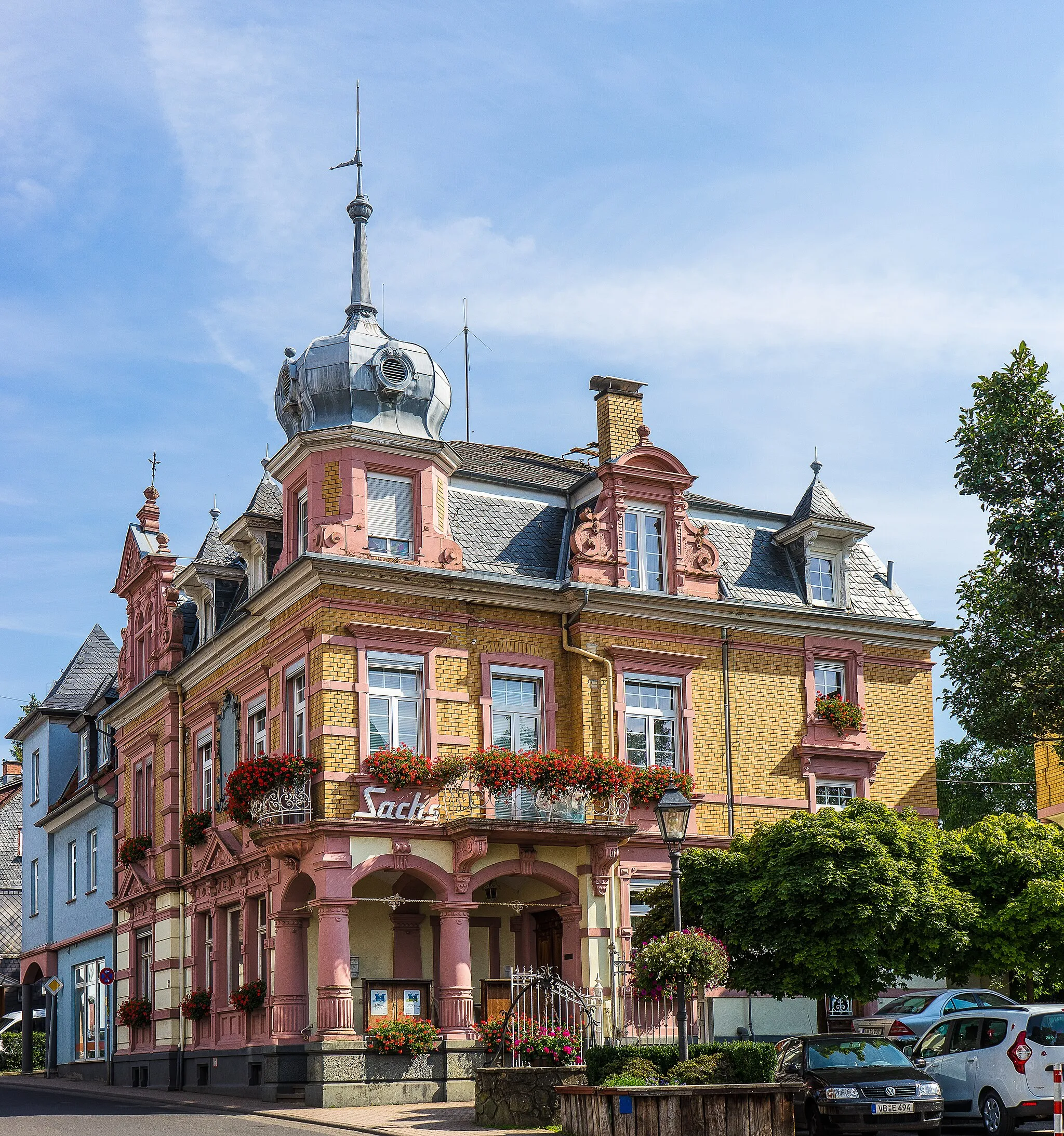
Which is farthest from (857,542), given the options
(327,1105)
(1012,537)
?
(327,1105)

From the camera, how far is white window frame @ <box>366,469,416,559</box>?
28.9 m

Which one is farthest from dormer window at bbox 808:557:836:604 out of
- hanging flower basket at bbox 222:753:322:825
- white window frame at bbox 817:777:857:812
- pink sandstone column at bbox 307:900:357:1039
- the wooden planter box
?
the wooden planter box

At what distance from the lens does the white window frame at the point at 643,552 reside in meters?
31.5

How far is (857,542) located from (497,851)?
11755 millimetres

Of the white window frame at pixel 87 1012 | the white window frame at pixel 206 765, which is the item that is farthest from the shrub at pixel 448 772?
the white window frame at pixel 87 1012

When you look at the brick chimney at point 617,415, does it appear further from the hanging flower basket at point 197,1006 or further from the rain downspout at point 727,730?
the hanging flower basket at point 197,1006

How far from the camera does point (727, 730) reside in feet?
104

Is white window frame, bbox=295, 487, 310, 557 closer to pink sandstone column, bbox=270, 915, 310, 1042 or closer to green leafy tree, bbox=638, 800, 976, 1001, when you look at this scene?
pink sandstone column, bbox=270, 915, 310, 1042

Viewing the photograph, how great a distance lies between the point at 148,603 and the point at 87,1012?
1190 cm

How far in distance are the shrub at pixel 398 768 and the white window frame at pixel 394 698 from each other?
391 mm

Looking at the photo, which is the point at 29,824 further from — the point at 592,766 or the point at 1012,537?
the point at 1012,537

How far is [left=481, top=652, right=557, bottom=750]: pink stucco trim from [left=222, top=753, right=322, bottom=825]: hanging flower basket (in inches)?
136

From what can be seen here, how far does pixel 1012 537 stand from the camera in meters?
29.0

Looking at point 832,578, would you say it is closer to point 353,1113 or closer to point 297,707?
point 297,707
